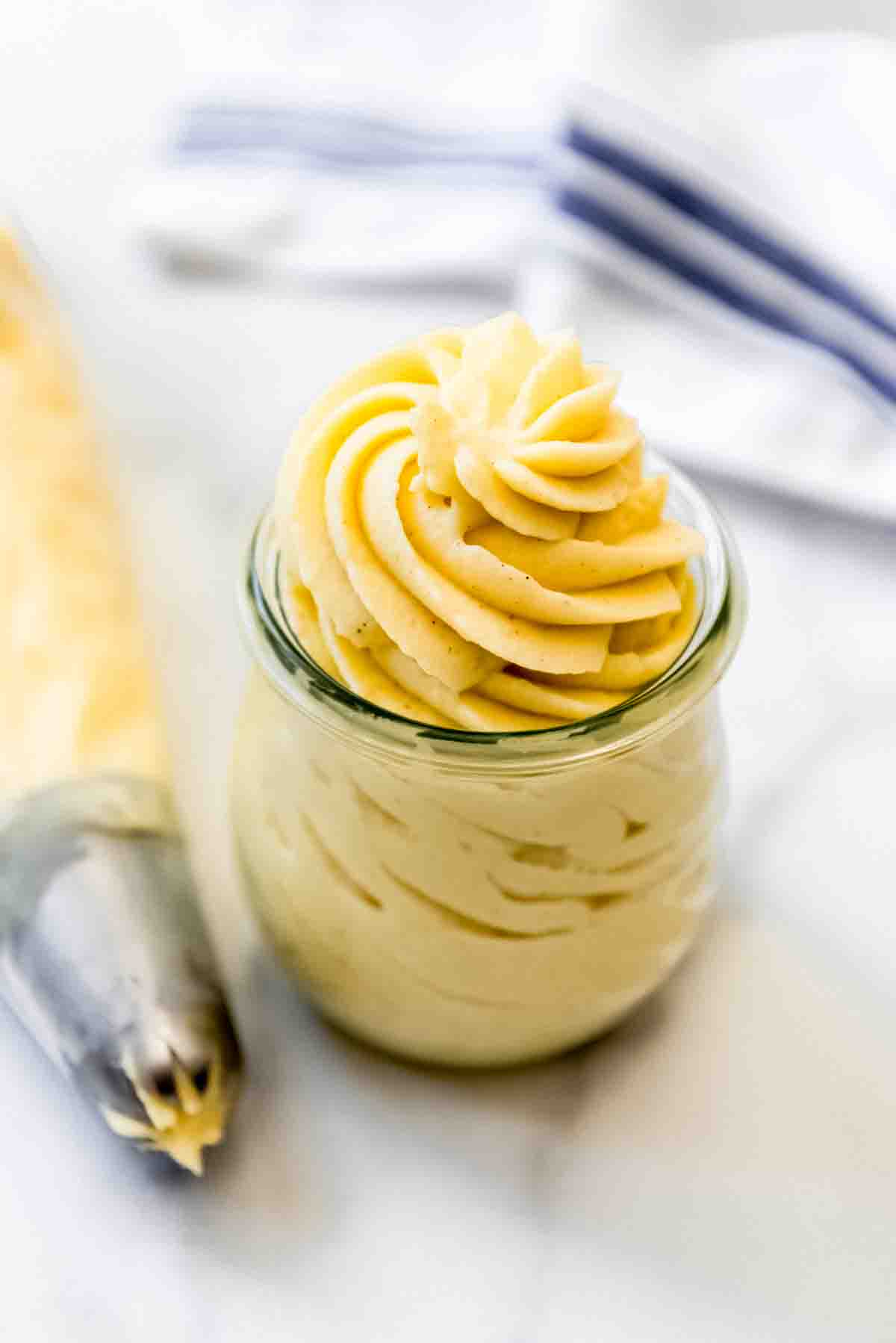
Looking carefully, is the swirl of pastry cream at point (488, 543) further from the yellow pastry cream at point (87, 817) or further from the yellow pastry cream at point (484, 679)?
the yellow pastry cream at point (87, 817)

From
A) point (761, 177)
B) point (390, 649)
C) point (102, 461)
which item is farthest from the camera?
point (761, 177)

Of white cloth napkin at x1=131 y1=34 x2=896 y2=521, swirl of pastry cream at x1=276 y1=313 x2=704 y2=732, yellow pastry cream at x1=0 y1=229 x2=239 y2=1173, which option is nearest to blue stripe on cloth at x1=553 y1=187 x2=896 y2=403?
white cloth napkin at x1=131 y1=34 x2=896 y2=521

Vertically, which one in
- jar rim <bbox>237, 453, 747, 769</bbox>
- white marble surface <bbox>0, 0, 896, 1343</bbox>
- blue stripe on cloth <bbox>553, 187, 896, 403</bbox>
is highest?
blue stripe on cloth <bbox>553, 187, 896, 403</bbox>

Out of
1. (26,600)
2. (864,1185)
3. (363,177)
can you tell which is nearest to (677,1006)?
(864,1185)

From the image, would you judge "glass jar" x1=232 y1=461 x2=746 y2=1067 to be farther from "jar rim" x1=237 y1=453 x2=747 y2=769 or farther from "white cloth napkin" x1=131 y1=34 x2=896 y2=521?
"white cloth napkin" x1=131 y1=34 x2=896 y2=521

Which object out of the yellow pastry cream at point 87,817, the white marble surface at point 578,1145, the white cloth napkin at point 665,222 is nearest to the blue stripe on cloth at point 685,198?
the white cloth napkin at point 665,222

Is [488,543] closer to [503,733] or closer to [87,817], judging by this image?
[503,733]

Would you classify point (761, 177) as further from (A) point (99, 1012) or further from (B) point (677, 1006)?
(A) point (99, 1012)

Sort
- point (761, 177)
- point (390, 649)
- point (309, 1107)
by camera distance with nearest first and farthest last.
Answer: point (390, 649) < point (309, 1107) < point (761, 177)
